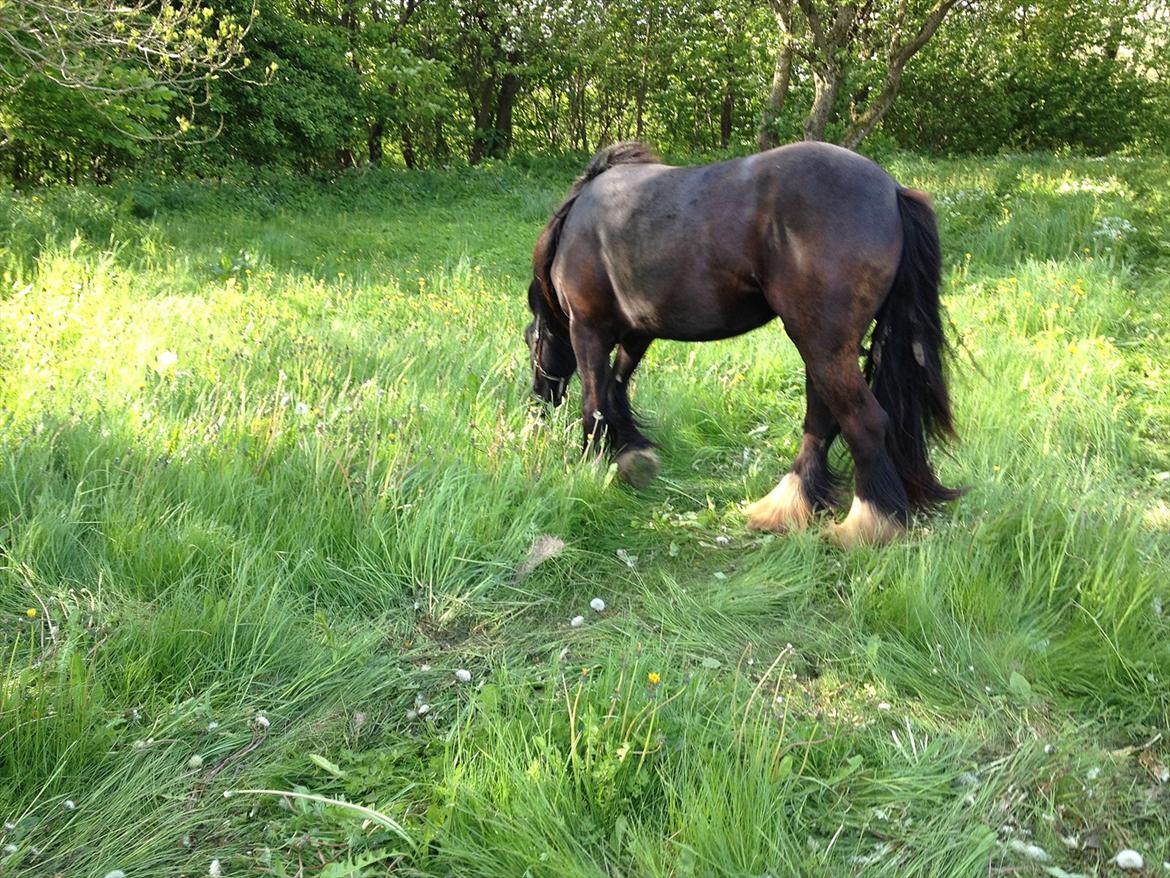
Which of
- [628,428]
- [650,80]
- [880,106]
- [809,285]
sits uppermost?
[809,285]

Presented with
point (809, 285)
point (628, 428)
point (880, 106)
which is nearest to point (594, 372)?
point (628, 428)

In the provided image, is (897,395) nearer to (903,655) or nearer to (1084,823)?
(903,655)

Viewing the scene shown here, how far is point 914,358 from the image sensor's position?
3480 mm

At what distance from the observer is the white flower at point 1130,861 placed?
1.95 meters

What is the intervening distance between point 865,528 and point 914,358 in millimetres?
740

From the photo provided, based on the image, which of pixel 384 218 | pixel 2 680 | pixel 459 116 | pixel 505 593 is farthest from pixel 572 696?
pixel 459 116

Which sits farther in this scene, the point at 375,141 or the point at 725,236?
the point at 375,141

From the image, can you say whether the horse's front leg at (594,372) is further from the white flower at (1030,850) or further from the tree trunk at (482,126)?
the tree trunk at (482,126)

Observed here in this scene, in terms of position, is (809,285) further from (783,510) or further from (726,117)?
(726,117)

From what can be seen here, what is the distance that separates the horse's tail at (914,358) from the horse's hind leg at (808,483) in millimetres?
266

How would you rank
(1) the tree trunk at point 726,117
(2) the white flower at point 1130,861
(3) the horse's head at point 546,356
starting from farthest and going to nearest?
(1) the tree trunk at point 726,117
(3) the horse's head at point 546,356
(2) the white flower at point 1130,861

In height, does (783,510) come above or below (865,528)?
below

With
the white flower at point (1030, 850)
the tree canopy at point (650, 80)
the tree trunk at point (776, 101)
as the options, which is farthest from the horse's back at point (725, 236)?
the tree trunk at point (776, 101)

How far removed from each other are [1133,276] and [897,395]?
5.18 meters
